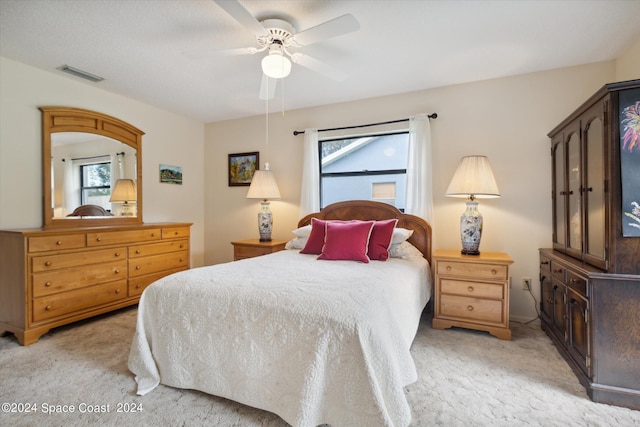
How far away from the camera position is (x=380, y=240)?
2775 mm

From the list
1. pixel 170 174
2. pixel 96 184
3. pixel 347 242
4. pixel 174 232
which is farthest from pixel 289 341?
pixel 170 174

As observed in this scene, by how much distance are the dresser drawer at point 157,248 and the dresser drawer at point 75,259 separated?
11cm

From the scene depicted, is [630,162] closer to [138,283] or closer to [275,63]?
[275,63]

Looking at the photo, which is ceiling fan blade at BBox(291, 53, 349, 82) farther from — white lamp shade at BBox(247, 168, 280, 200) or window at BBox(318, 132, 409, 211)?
white lamp shade at BBox(247, 168, 280, 200)

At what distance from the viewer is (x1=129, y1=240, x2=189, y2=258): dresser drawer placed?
3.27 meters

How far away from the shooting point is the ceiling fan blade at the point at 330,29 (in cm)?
170

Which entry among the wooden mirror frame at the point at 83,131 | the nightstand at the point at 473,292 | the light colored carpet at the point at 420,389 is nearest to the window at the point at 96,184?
the wooden mirror frame at the point at 83,131

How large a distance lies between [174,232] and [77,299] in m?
1.18

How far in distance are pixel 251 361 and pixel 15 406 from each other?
1.40 m

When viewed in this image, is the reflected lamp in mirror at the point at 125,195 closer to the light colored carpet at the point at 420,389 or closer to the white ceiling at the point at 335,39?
the white ceiling at the point at 335,39

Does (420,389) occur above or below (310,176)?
below

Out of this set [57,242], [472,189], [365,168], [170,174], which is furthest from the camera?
[170,174]

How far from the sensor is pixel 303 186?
3.88 meters

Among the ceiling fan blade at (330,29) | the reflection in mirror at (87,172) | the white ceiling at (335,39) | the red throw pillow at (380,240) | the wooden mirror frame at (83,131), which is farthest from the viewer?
the reflection in mirror at (87,172)
